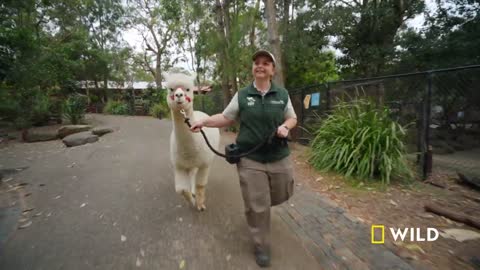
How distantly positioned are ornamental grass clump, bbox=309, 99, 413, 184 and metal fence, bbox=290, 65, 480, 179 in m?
0.45

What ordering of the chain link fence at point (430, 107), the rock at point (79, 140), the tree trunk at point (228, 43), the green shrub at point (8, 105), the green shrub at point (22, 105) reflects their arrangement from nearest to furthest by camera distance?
the chain link fence at point (430, 107) → the rock at point (79, 140) → the green shrub at point (8, 105) → the green shrub at point (22, 105) → the tree trunk at point (228, 43)

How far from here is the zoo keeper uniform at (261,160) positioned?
7.81ft

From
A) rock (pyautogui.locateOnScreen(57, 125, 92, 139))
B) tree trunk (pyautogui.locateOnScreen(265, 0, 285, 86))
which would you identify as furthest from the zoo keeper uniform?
rock (pyautogui.locateOnScreen(57, 125, 92, 139))

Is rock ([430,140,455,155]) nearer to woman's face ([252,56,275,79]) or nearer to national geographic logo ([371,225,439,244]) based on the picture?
national geographic logo ([371,225,439,244])

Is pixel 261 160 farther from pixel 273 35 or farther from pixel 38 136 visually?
pixel 38 136

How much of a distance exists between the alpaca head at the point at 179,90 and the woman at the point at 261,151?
0.44 m

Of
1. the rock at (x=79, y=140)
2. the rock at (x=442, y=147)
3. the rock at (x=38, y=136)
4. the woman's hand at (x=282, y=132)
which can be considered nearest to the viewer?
the woman's hand at (x=282, y=132)

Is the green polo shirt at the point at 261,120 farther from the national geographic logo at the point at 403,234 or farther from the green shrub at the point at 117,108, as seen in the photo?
the green shrub at the point at 117,108

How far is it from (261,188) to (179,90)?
121 centimetres

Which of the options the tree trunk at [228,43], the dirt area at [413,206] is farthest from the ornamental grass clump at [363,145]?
the tree trunk at [228,43]

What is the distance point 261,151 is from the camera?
7.98ft

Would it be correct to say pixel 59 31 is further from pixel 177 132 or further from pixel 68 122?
pixel 177 132

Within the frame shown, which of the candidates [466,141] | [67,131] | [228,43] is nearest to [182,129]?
[466,141]

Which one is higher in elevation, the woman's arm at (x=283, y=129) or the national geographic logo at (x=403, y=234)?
the woman's arm at (x=283, y=129)
